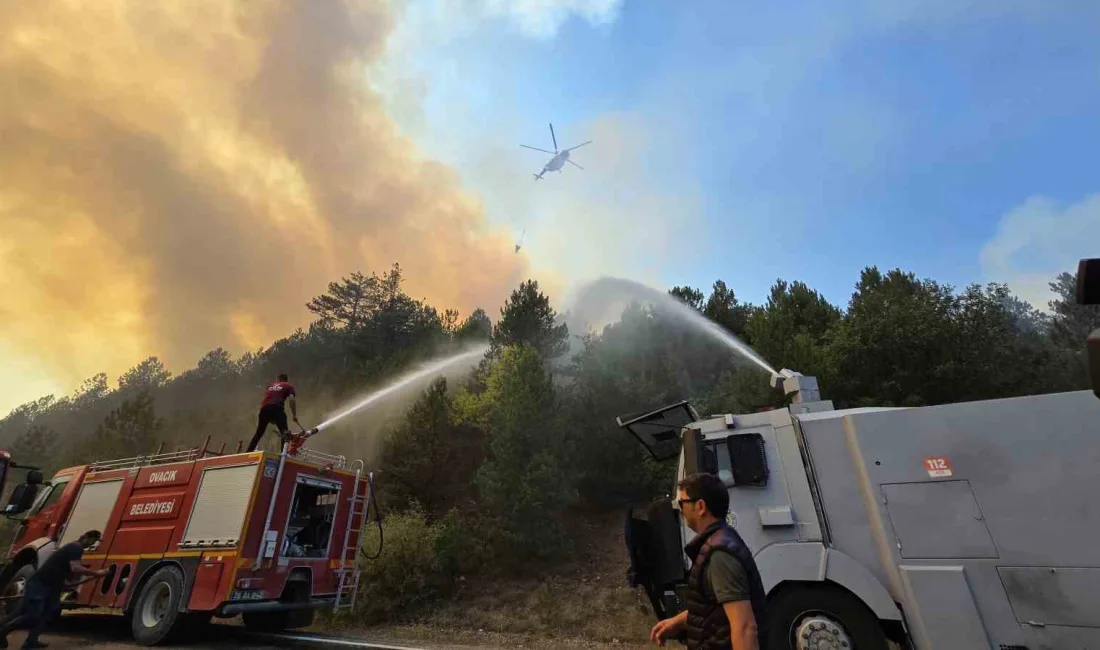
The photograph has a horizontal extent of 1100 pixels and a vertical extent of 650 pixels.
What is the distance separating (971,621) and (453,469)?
20515 millimetres

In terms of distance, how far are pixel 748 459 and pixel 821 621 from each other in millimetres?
1773

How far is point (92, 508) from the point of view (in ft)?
34.7

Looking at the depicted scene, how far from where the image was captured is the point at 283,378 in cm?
1184

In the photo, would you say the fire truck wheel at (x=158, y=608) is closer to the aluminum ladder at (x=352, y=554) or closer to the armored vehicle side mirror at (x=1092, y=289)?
the aluminum ladder at (x=352, y=554)

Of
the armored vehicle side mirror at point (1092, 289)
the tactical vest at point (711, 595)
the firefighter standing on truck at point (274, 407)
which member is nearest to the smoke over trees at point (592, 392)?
the firefighter standing on truck at point (274, 407)

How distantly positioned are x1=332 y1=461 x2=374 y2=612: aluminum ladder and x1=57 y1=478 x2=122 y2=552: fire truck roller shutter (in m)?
4.63

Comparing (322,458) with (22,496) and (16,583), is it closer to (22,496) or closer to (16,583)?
(22,496)

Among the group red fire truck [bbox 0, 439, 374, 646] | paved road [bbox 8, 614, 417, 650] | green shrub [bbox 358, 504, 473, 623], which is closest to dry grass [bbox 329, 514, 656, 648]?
green shrub [bbox 358, 504, 473, 623]

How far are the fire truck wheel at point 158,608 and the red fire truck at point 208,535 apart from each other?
2 centimetres

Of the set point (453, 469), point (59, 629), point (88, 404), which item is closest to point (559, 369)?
point (453, 469)

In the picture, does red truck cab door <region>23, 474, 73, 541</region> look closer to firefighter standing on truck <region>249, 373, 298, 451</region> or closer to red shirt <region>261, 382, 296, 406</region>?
firefighter standing on truck <region>249, 373, 298, 451</region>

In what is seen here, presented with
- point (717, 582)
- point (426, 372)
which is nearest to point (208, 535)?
point (717, 582)

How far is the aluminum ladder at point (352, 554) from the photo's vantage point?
972 cm

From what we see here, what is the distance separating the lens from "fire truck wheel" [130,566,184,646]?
8.09 metres
